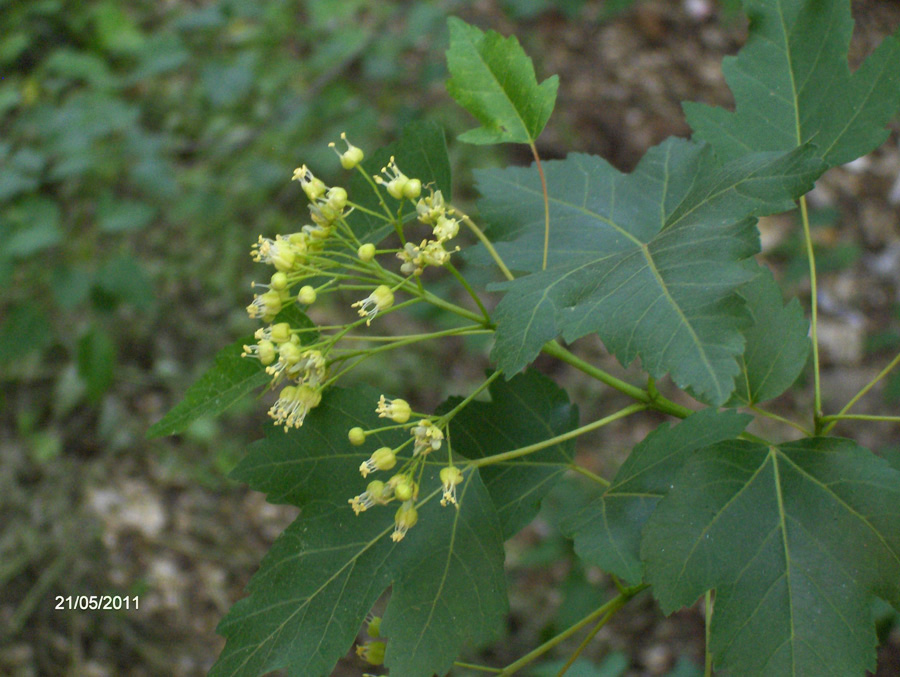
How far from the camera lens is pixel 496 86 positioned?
3.55 feet

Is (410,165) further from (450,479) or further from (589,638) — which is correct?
(589,638)

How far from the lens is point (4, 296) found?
3.16m

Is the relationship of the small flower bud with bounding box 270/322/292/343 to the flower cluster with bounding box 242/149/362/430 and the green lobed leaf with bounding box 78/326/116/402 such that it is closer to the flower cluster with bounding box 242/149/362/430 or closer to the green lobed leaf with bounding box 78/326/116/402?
the flower cluster with bounding box 242/149/362/430

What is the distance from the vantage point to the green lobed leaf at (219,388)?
1005mm

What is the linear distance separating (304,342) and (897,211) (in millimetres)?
3745

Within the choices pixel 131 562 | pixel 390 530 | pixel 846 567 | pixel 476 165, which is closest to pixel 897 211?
pixel 476 165

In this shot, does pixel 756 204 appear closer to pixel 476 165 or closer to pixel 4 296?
pixel 476 165

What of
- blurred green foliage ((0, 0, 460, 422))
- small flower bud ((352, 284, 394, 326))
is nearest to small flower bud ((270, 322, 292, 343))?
small flower bud ((352, 284, 394, 326))

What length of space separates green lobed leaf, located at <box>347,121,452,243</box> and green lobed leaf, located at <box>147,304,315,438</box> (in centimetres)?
18

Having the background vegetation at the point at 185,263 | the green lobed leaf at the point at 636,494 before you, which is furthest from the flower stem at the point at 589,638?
the background vegetation at the point at 185,263

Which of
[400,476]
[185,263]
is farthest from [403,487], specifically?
[185,263]

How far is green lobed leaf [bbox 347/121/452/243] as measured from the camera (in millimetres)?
1122

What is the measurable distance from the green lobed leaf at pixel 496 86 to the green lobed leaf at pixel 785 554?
0.53m

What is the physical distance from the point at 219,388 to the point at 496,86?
0.60 metres
